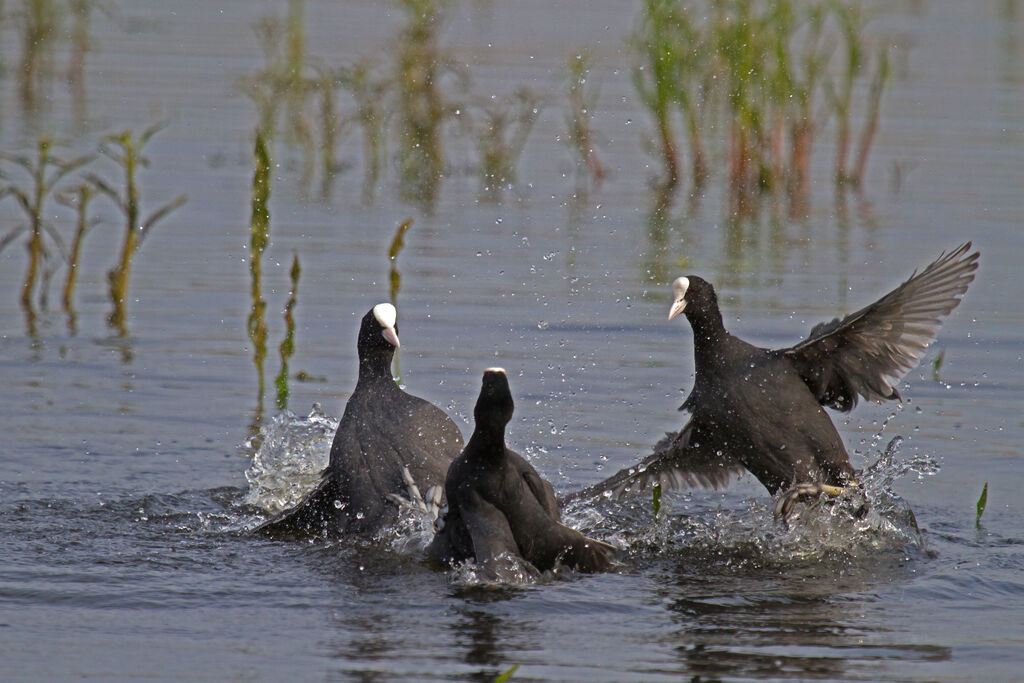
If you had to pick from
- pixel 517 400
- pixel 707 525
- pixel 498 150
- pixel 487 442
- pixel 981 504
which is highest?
pixel 498 150

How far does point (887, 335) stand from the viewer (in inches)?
188

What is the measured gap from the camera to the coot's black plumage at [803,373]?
4738mm

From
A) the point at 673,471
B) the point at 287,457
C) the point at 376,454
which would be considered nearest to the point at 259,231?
the point at 287,457

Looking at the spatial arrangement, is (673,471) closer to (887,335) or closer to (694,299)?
(694,299)

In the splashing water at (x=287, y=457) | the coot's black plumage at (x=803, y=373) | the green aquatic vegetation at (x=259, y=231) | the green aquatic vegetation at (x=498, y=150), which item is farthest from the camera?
the green aquatic vegetation at (x=498, y=150)

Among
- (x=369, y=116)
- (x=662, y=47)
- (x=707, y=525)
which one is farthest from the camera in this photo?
(x=369, y=116)

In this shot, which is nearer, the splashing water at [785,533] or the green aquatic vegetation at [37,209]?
the splashing water at [785,533]

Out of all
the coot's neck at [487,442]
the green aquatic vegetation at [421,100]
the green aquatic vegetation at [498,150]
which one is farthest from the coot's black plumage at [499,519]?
the green aquatic vegetation at [421,100]

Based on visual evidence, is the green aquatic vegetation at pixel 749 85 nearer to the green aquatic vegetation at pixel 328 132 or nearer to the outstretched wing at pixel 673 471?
the green aquatic vegetation at pixel 328 132

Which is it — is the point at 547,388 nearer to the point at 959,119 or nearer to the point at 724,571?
the point at 724,571

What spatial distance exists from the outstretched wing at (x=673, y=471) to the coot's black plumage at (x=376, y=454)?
0.54 m

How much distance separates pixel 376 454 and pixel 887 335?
64.8 inches

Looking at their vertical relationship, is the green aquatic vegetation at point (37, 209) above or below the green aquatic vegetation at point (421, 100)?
below

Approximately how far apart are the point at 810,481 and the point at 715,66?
5482mm
